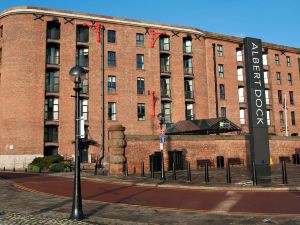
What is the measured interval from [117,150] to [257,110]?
29.4 ft

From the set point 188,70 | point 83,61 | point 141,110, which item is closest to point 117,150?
point 141,110

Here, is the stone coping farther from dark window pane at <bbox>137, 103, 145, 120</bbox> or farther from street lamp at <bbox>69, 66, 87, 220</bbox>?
dark window pane at <bbox>137, 103, 145, 120</bbox>

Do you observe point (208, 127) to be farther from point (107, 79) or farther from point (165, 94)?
point (107, 79)

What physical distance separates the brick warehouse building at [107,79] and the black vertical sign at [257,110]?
1446 cm

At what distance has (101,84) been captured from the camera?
41438mm

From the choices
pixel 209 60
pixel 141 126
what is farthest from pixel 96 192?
pixel 209 60

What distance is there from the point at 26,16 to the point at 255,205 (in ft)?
118

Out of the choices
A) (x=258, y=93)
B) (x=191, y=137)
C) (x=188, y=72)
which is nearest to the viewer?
(x=258, y=93)

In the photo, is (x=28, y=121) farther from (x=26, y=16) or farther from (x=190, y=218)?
(x=190, y=218)

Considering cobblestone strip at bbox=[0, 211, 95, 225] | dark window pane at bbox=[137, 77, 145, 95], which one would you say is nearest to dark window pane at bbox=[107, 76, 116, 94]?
dark window pane at bbox=[137, 77, 145, 95]

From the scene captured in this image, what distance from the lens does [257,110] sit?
1812 cm

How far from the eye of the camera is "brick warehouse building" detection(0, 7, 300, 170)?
3762 cm

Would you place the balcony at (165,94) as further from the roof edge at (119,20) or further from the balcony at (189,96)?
the roof edge at (119,20)

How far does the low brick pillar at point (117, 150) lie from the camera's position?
2164 cm
